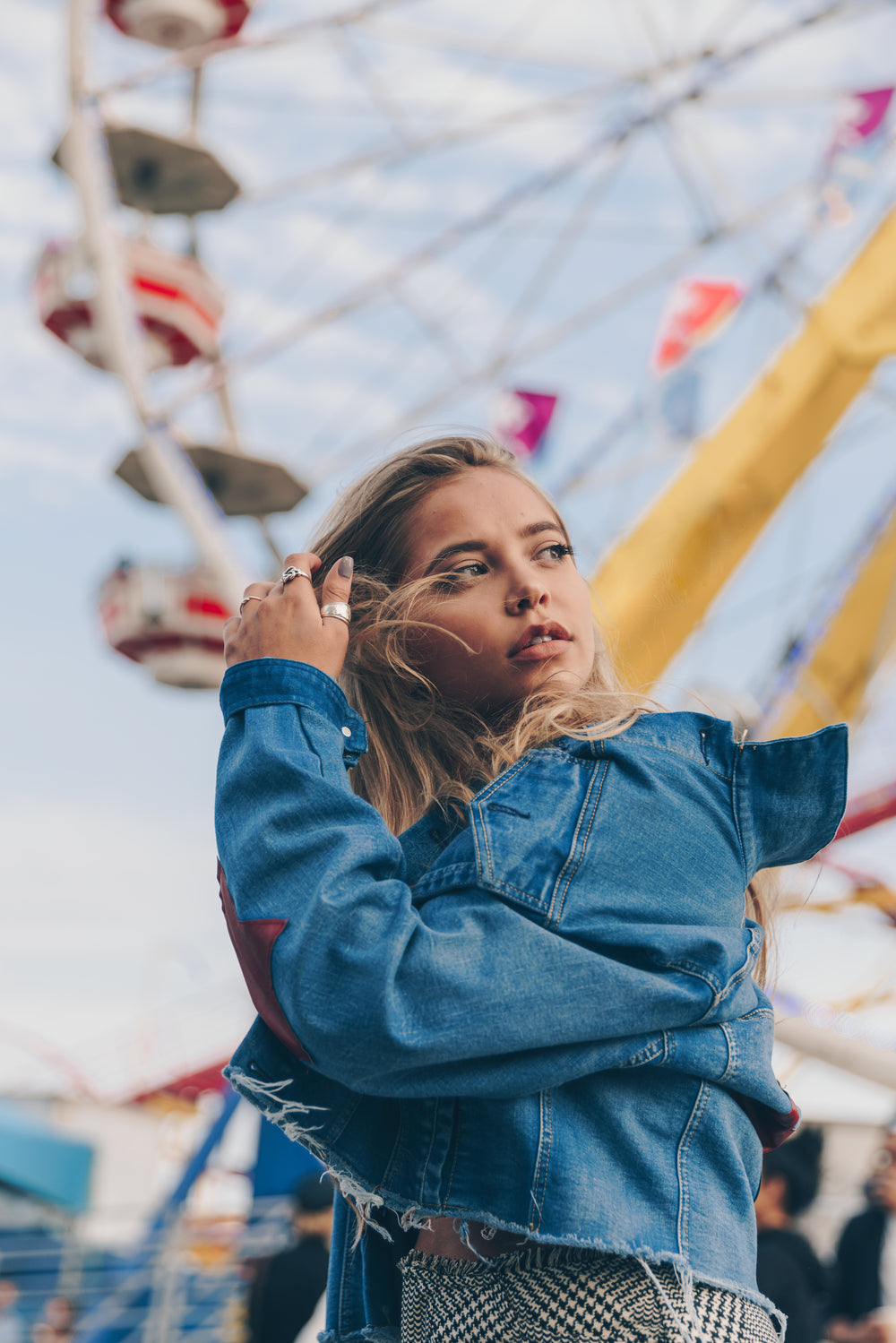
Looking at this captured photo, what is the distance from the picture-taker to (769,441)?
638 cm

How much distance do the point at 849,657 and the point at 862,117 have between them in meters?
3.11

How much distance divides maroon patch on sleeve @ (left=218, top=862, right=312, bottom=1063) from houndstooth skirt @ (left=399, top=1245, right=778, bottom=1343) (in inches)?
8.0

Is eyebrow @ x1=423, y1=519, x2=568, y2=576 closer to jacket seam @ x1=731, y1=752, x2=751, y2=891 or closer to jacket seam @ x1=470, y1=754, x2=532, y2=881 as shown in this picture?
jacket seam @ x1=470, y1=754, x2=532, y2=881

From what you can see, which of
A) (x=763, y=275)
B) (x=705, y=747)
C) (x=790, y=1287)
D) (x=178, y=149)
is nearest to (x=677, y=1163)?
(x=705, y=747)

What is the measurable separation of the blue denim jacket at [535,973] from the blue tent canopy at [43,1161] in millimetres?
16808

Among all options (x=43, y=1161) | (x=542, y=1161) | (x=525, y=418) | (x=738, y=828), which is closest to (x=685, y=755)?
(x=738, y=828)

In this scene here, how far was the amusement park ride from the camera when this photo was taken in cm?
633

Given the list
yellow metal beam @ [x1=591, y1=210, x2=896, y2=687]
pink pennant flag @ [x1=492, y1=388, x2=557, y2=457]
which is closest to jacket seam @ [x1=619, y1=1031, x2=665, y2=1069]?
yellow metal beam @ [x1=591, y1=210, x2=896, y2=687]

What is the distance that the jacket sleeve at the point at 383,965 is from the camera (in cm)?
87

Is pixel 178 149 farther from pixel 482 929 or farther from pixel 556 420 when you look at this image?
pixel 482 929

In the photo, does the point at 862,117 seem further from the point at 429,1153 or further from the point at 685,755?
the point at 429,1153

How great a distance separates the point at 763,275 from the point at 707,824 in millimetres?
6814

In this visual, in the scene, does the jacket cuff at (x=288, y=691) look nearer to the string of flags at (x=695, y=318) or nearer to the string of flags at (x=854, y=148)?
the string of flags at (x=695, y=318)

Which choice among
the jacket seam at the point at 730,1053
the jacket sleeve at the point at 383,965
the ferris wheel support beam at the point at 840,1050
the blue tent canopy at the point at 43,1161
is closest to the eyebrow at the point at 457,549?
the jacket sleeve at the point at 383,965
